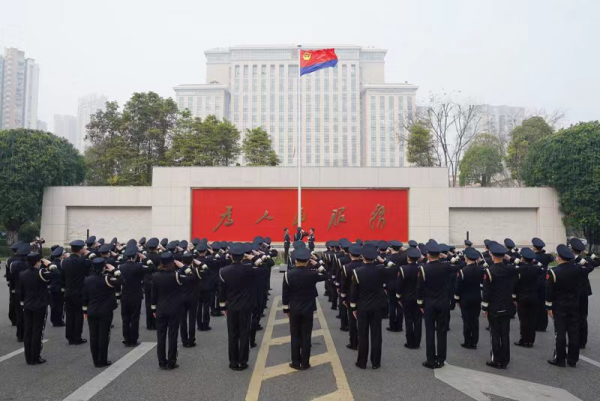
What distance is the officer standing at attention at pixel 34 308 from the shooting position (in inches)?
256

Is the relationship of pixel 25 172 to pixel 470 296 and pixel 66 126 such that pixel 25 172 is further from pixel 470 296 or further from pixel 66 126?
pixel 66 126

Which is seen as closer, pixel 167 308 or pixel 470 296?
pixel 167 308

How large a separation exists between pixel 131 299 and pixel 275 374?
11.8 ft

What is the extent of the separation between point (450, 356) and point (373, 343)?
179 centimetres

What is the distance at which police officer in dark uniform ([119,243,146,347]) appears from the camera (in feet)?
25.2

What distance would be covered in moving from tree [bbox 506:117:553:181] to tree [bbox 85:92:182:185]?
109ft

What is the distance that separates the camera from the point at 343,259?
28.7ft

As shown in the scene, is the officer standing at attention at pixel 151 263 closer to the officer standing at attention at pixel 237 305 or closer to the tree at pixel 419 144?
the officer standing at attention at pixel 237 305

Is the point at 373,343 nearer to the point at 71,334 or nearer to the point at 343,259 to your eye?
the point at 343,259

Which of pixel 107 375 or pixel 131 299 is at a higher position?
pixel 131 299

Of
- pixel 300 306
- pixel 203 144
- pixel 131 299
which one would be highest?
pixel 203 144

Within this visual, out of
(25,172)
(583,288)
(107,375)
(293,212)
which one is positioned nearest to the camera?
(107,375)

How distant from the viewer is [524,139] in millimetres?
39156

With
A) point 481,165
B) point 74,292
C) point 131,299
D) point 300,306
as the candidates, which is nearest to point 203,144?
point 481,165
